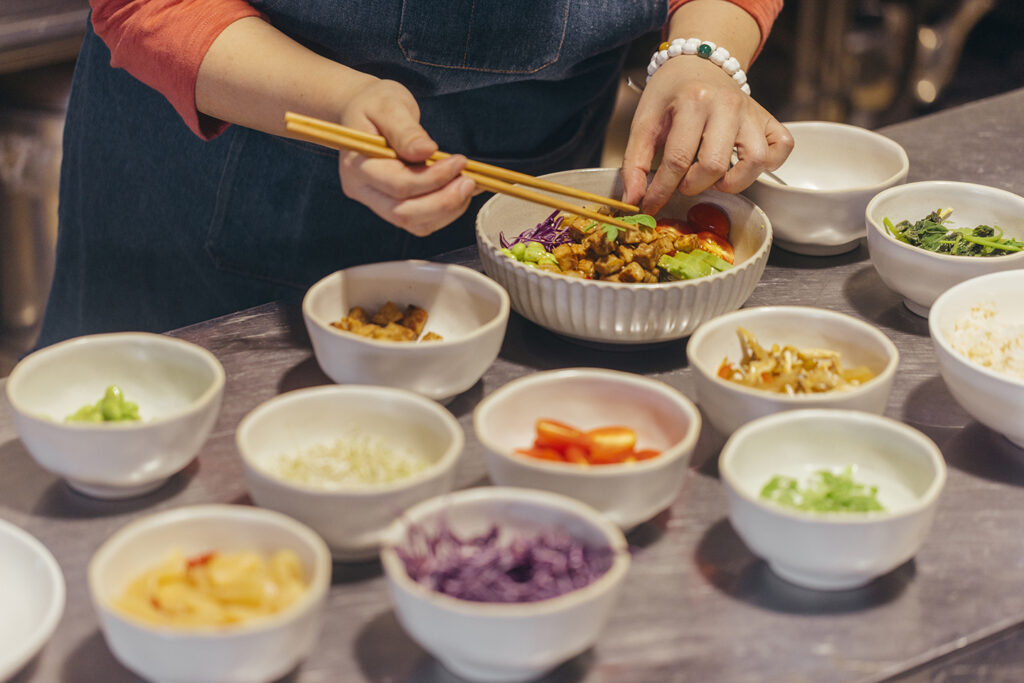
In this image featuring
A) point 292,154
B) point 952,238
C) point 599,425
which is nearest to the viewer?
point 599,425

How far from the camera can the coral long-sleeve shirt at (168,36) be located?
168 cm

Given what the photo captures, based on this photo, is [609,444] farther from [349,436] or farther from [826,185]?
[826,185]

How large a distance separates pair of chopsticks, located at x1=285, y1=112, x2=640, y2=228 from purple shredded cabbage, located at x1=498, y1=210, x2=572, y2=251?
0.08 meters

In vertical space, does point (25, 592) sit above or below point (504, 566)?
below

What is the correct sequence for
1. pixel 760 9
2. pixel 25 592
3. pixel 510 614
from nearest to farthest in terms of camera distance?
1. pixel 510 614
2. pixel 25 592
3. pixel 760 9

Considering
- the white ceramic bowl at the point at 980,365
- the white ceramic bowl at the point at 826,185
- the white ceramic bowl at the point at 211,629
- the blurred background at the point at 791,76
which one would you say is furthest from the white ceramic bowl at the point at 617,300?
the blurred background at the point at 791,76

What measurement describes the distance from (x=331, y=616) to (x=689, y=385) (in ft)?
2.23

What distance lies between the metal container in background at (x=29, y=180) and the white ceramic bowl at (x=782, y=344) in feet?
8.25

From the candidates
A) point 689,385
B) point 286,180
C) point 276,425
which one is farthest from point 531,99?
point 276,425

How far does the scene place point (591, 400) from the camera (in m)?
1.38

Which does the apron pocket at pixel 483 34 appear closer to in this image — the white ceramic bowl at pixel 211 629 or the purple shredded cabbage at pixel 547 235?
the purple shredded cabbage at pixel 547 235

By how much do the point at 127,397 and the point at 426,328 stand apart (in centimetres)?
45

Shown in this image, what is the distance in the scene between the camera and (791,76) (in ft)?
17.1

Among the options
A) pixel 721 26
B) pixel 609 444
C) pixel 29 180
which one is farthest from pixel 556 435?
pixel 29 180
